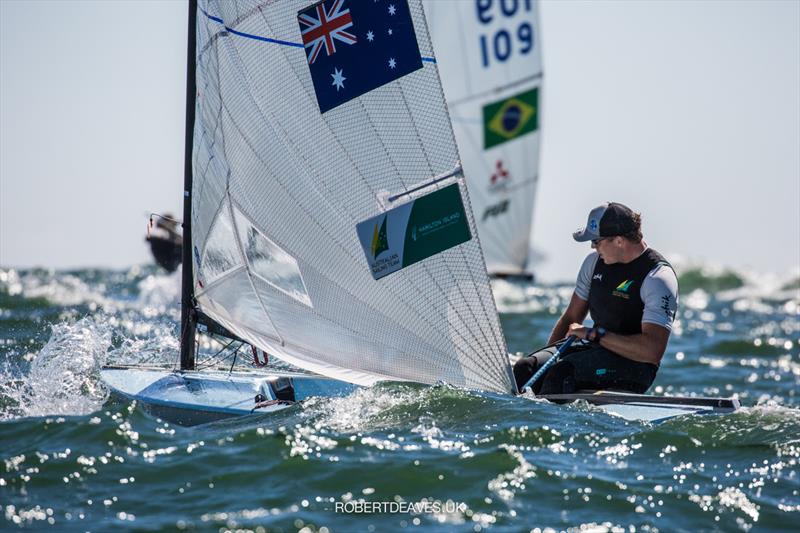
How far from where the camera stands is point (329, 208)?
5266 mm

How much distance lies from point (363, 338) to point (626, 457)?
1404 mm

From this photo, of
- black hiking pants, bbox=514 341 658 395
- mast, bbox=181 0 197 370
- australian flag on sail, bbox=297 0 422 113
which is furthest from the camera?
black hiking pants, bbox=514 341 658 395

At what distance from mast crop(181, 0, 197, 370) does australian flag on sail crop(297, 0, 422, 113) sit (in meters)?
0.65

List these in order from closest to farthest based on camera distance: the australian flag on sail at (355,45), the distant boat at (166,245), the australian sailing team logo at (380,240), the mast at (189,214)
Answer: the australian flag on sail at (355,45) → the australian sailing team logo at (380,240) → the mast at (189,214) → the distant boat at (166,245)

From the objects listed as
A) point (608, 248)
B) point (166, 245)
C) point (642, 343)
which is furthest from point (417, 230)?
point (166, 245)

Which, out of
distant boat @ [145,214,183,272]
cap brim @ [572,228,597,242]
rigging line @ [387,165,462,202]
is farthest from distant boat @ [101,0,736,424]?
distant boat @ [145,214,183,272]

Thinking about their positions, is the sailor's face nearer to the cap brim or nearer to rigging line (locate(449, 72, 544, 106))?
the cap brim

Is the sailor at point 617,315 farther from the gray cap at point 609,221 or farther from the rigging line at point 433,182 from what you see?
the rigging line at point 433,182

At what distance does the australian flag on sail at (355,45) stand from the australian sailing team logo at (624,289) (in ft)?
5.01

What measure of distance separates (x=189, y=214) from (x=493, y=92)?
326 inches

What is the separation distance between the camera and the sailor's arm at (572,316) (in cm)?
592

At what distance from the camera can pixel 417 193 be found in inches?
201

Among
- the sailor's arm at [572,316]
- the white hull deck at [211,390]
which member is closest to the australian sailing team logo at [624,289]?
the sailor's arm at [572,316]

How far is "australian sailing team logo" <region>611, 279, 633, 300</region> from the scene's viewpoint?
5.47 m
